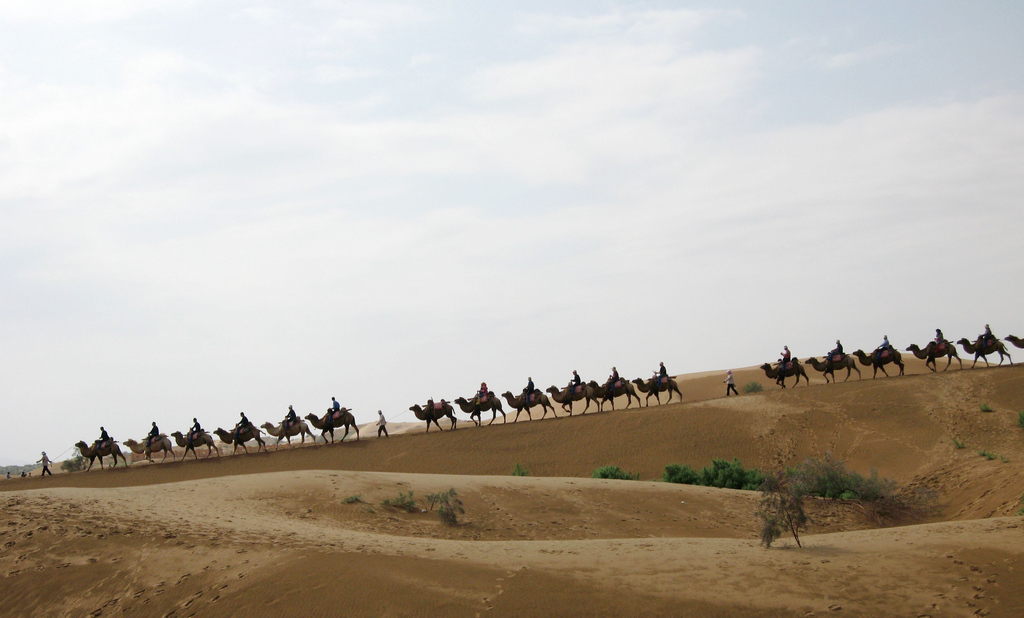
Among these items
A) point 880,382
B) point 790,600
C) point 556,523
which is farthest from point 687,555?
point 880,382

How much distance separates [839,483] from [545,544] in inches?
505

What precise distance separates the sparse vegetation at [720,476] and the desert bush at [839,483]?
3254mm

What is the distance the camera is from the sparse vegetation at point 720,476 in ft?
91.9

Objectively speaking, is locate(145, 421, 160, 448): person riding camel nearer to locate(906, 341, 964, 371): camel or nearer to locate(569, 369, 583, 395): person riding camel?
locate(569, 369, 583, 395): person riding camel

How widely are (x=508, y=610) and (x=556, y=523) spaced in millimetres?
9499

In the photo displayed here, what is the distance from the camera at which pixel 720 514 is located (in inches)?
876

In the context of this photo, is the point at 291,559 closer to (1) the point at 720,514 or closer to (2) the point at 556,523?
(2) the point at 556,523

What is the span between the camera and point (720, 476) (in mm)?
28234

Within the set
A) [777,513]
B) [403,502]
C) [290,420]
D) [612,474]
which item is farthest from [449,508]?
[290,420]

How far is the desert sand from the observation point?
11.6m

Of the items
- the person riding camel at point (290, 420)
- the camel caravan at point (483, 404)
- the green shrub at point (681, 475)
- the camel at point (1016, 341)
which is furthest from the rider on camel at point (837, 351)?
the person riding camel at point (290, 420)

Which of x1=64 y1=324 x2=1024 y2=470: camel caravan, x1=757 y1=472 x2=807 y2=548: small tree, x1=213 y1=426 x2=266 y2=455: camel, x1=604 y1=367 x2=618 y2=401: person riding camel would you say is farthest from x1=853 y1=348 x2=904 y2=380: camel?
x1=213 y1=426 x2=266 y2=455: camel

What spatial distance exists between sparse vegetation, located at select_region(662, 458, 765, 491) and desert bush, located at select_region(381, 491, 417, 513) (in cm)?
1163

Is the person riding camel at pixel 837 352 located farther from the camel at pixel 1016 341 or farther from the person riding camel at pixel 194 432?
the person riding camel at pixel 194 432
